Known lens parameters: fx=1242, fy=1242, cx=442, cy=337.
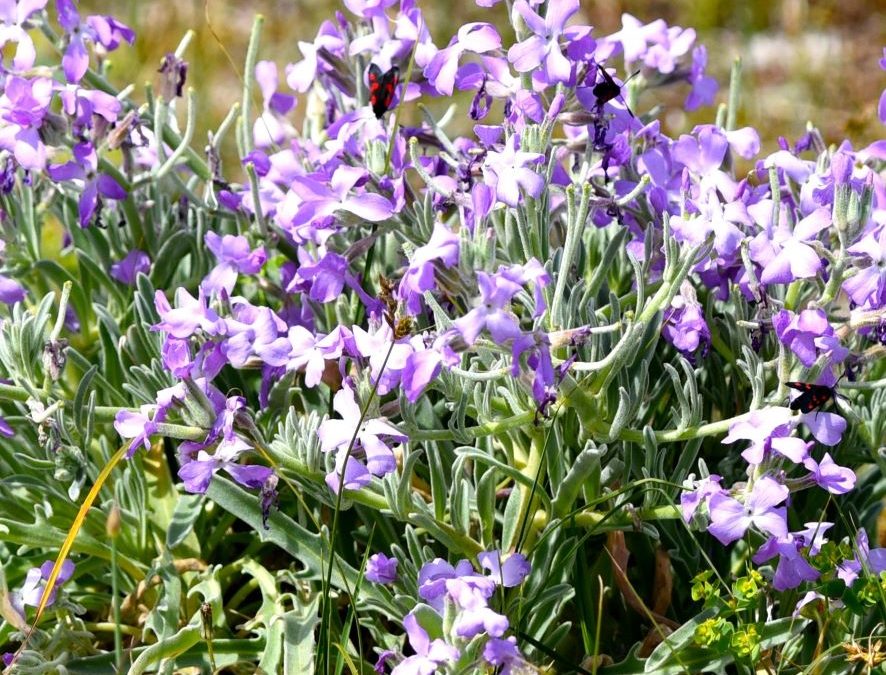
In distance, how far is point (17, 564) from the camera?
2.03 meters

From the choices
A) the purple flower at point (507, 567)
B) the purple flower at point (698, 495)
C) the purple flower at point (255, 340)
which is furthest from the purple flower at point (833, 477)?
the purple flower at point (255, 340)

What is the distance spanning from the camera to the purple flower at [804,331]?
158 centimetres

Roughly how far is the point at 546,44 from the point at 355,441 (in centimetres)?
59

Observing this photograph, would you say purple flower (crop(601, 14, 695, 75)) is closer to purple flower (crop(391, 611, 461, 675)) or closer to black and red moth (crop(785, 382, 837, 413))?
black and red moth (crop(785, 382, 837, 413))

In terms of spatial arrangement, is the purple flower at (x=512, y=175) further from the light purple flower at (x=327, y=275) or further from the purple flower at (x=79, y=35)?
the purple flower at (x=79, y=35)

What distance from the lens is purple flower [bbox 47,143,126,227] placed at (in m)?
1.96

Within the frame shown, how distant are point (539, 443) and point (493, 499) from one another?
12 centimetres

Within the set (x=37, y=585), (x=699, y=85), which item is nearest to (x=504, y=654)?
(x=37, y=585)

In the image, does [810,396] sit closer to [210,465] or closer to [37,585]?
[210,465]

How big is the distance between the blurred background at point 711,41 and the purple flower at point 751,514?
2.90 m

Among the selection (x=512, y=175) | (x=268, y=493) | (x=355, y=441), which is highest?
(x=512, y=175)

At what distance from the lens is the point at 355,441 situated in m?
1.58

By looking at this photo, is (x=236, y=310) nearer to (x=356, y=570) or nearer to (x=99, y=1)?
(x=356, y=570)

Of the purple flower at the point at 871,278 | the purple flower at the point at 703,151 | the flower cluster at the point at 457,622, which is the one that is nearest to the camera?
the flower cluster at the point at 457,622
